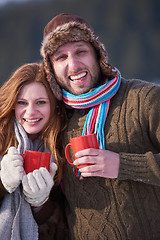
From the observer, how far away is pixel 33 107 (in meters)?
1.69

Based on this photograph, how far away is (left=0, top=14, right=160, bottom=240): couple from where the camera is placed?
1389mm

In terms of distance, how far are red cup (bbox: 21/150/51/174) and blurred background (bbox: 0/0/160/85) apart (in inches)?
179

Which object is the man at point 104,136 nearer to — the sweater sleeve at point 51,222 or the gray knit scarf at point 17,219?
the sweater sleeve at point 51,222

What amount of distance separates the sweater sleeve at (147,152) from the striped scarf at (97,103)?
0.70ft

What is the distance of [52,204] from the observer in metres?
1.71

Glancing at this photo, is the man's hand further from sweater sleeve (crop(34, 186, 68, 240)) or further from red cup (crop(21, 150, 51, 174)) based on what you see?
sweater sleeve (crop(34, 186, 68, 240))

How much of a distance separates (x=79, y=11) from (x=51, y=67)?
441cm

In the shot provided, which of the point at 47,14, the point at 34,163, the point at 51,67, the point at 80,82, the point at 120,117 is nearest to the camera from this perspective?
the point at 34,163

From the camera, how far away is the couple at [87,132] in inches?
54.7

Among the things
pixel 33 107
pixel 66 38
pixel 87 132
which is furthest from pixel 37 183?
pixel 66 38

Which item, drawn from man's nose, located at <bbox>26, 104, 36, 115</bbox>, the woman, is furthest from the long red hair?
man's nose, located at <bbox>26, 104, 36, 115</bbox>

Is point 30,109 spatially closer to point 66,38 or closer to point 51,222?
point 66,38

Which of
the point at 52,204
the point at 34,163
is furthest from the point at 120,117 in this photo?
the point at 52,204

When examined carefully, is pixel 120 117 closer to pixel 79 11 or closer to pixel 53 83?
pixel 53 83
